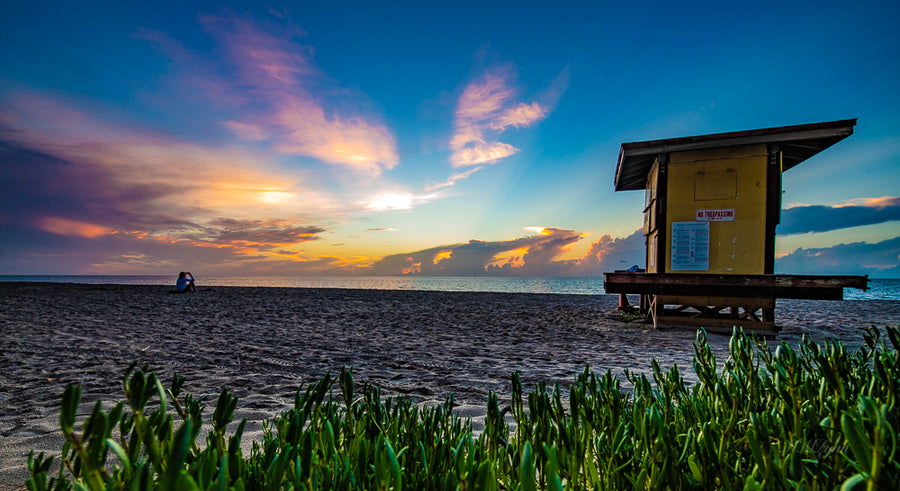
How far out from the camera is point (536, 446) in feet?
5.10

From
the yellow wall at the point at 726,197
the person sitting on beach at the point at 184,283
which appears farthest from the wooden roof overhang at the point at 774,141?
the person sitting on beach at the point at 184,283

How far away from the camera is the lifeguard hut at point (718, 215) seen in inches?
368

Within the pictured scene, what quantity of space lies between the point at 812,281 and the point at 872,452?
963 cm

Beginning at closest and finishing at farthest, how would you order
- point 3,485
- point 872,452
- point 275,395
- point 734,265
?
point 872,452 → point 3,485 → point 275,395 → point 734,265

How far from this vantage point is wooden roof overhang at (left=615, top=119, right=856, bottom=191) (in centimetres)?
930

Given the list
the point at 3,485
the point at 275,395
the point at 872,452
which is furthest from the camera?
the point at 275,395

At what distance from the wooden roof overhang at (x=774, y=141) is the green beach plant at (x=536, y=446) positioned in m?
9.38

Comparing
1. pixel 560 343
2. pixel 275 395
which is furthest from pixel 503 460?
pixel 560 343

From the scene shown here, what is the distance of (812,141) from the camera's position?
9.66 meters

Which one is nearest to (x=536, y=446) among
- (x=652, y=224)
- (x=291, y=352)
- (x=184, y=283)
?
(x=291, y=352)

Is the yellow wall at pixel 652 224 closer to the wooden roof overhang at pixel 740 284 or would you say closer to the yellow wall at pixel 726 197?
the yellow wall at pixel 726 197

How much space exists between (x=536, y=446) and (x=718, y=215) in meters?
10.9

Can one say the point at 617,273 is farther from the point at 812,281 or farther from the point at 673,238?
the point at 812,281

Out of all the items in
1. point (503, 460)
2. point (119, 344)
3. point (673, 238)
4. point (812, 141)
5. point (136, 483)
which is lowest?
point (119, 344)
